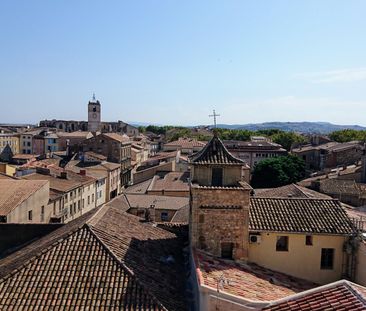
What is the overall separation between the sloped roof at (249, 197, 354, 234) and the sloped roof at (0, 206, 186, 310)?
174 inches

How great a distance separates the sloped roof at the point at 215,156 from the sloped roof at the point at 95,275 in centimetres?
473

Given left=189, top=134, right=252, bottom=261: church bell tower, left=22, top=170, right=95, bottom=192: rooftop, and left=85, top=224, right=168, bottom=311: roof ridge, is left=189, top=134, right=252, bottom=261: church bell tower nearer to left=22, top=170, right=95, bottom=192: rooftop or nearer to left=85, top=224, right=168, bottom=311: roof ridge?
left=85, top=224, right=168, bottom=311: roof ridge

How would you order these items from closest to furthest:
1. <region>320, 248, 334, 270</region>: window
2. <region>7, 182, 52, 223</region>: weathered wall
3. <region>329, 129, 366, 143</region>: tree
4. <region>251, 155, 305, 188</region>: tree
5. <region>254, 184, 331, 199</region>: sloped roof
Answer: <region>320, 248, 334, 270</region>: window → <region>7, 182, 52, 223</region>: weathered wall → <region>254, 184, 331, 199</region>: sloped roof → <region>251, 155, 305, 188</region>: tree → <region>329, 129, 366, 143</region>: tree

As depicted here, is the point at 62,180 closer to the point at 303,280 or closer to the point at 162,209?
the point at 162,209

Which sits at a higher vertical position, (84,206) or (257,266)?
(257,266)

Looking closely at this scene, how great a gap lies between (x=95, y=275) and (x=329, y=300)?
7.86 m

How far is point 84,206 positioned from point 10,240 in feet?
95.3

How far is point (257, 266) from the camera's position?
824 inches

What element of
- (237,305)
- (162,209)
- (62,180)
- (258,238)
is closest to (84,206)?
(62,180)

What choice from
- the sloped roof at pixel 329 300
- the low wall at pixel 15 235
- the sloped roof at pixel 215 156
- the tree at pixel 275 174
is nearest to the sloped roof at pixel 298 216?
the sloped roof at pixel 215 156

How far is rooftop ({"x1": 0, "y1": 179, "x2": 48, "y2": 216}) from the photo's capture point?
102 feet

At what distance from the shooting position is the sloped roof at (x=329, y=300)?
13.6m

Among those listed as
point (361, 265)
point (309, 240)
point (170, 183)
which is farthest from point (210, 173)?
point (170, 183)

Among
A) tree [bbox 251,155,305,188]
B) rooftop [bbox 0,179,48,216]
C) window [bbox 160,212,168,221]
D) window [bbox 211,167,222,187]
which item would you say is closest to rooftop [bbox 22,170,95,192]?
rooftop [bbox 0,179,48,216]
